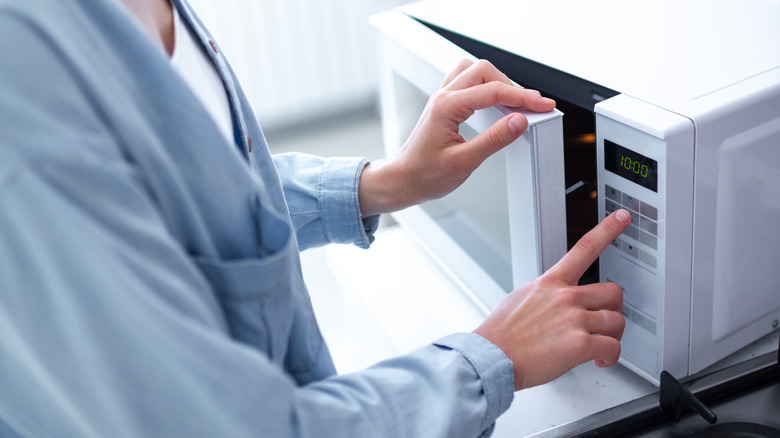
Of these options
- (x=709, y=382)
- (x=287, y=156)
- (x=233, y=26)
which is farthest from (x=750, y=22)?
(x=233, y=26)

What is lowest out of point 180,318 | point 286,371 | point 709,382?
point 709,382

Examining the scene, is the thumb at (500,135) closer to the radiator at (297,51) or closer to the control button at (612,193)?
the control button at (612,193)

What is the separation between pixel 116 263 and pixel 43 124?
2.5 inches

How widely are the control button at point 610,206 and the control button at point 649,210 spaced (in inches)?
1.1

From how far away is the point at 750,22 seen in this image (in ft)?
2.26

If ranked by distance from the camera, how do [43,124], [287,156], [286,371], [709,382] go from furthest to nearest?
1. [287,156]
2. [709,382]
3. [286,371]
4. [43,124]

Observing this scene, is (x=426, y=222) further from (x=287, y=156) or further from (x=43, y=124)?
(x=43, y=124)

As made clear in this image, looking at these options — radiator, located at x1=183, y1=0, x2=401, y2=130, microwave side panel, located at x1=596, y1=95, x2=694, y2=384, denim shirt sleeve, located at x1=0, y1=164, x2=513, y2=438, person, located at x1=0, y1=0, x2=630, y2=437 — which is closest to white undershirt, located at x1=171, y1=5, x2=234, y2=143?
person, located at x1=0, y1=0, x2=630, y2=437

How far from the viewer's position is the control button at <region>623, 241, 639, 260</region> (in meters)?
0.61

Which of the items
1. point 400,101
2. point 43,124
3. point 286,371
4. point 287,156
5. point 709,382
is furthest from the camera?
point 400,101

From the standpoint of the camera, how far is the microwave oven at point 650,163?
566 mm

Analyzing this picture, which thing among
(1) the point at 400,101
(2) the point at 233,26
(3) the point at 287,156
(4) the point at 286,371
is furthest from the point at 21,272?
(2) the point at 233,26

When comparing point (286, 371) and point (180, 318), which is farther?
point (286, 371)

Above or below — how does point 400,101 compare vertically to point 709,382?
above
